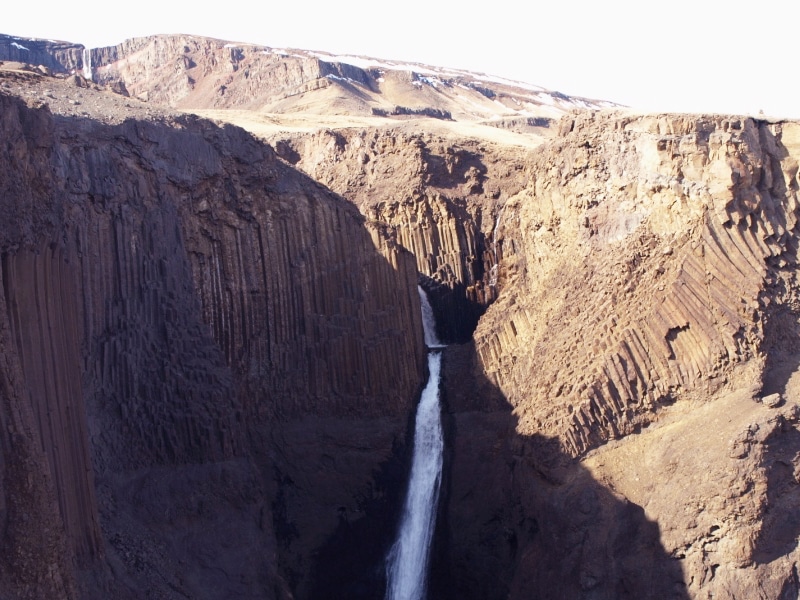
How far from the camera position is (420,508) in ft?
84.1

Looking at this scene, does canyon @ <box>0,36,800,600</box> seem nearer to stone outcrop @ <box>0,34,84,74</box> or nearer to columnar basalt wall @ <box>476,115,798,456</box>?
columnar basalt wall @ <box>476,115,798,456</box>

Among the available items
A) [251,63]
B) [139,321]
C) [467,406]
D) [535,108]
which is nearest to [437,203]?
[467,406]

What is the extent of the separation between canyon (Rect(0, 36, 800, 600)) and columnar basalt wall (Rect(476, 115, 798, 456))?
0.06m

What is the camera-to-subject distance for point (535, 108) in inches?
2788

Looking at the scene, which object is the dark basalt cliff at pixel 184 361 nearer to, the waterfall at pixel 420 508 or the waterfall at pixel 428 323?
the waterfall at pixel 420 508

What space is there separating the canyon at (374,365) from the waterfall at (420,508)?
0.30m

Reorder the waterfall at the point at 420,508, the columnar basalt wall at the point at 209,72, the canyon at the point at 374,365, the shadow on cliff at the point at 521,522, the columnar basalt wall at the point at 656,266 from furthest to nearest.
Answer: the columnar basalt wall at the point at 209,72
the waterfall at the point at 420,508
the columnar basalt wall at the point at 656,266
the shadow on cliff at the point at 521,522
the canyon at the point at 374,365

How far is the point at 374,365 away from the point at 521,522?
5.93m

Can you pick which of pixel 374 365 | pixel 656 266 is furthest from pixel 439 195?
pixel 656 266

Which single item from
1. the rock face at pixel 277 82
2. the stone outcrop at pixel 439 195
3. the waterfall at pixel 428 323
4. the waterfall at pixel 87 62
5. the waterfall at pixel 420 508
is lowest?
the waterfall at pixel 420 508

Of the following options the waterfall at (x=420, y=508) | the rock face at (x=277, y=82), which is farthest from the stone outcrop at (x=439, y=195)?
the rock face at (x=277, y=82)

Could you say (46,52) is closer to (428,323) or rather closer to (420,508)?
(428,323)

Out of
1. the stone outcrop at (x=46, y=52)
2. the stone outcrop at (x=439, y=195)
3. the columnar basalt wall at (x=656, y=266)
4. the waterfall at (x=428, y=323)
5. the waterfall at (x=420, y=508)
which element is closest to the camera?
the columnar basalt wall at (x=656, y=266)

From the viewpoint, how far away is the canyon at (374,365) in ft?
61.6
